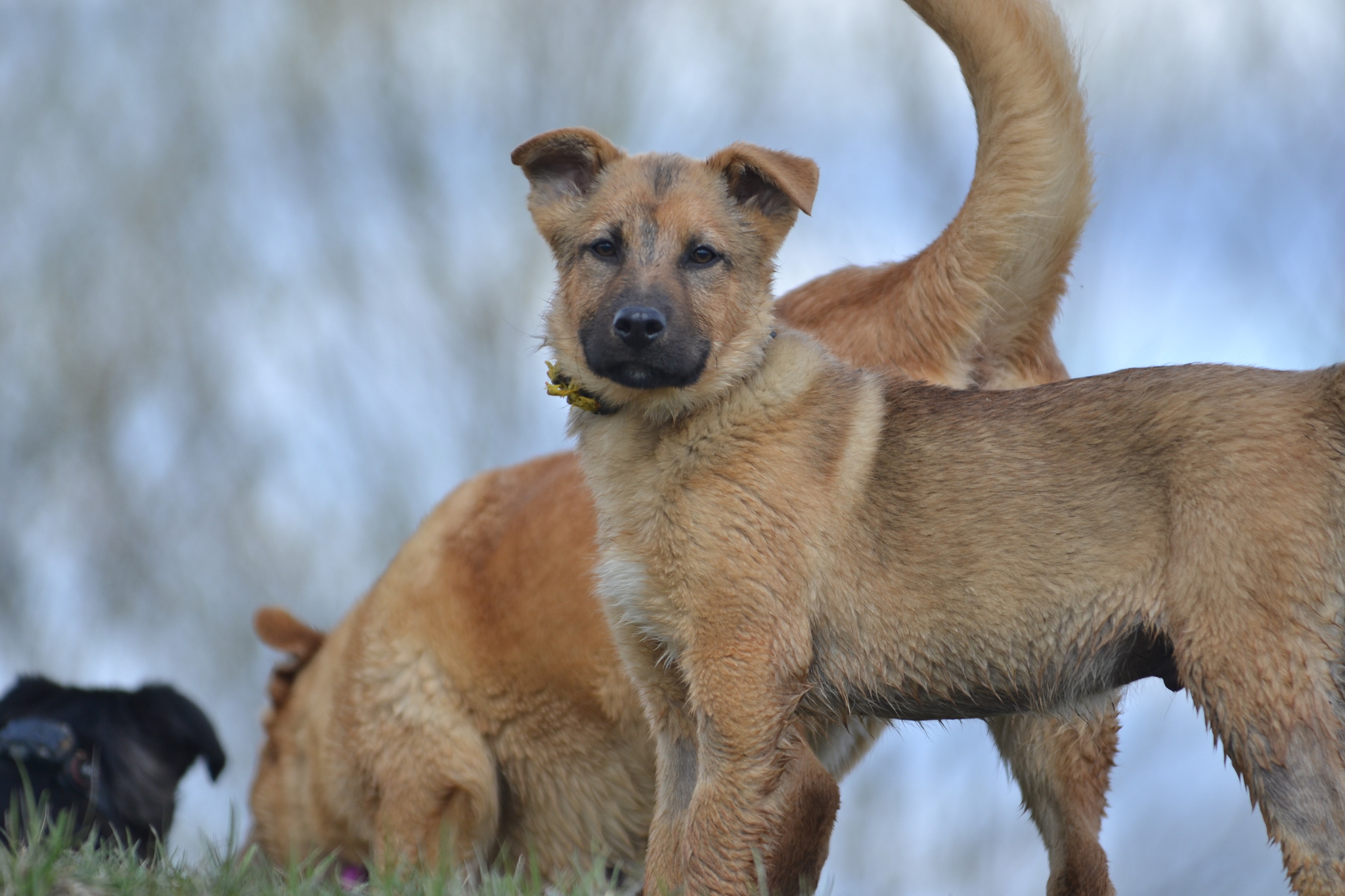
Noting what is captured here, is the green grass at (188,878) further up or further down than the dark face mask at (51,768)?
further down

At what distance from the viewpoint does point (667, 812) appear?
3.87 metres

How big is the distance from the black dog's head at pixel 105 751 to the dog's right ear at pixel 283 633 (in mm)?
936

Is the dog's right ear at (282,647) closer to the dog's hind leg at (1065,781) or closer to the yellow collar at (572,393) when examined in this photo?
the yellow collar at (572,393)

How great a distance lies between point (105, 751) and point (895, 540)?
3807mm

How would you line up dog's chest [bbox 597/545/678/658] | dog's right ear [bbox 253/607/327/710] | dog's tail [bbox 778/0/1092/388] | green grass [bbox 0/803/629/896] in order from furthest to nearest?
dog's right ear [bbox 253/607/327/710] → dog's tail [bbox 778/0/1092/388] → dog's chest [bbox 597/545/678/658] → green grass [bbox 0/803/629/896]

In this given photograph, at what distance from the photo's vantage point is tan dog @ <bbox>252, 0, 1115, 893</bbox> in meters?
4.46

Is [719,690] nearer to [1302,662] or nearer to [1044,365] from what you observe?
[1302,662]

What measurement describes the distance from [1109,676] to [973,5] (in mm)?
2468

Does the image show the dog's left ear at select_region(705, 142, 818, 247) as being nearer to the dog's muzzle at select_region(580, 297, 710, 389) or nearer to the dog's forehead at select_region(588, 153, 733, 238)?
the dog's forehead at select_region(588, 153, 733, 238)

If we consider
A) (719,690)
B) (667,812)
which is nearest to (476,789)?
(667,812)

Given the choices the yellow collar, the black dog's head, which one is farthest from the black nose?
the black dog's head

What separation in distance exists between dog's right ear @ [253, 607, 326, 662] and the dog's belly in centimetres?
383

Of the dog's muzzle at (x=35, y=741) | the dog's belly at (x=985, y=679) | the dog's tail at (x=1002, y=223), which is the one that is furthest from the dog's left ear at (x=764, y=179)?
the dog's muzzle at (x=35, y=741)

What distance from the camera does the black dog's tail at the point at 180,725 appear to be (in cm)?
571
